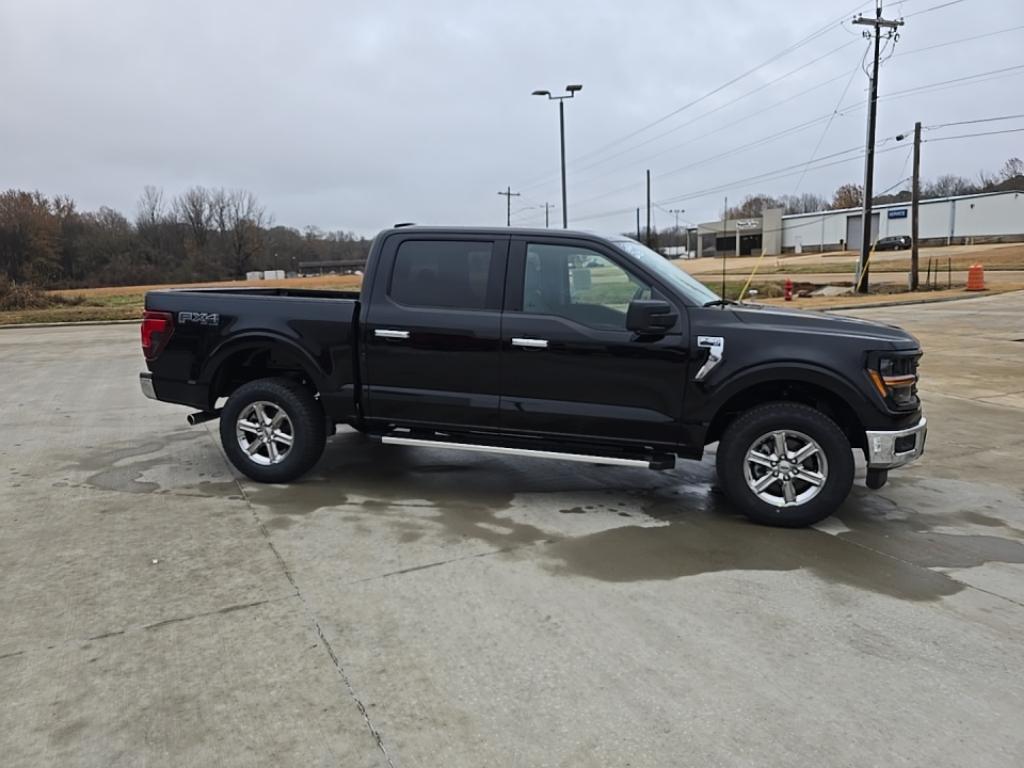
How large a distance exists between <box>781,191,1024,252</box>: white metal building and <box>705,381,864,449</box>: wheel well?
67.2 metres

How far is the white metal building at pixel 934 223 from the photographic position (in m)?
72.2

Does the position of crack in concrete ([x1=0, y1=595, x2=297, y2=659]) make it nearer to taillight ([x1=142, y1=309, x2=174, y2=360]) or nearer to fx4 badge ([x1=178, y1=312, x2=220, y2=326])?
fx4 badge ([x1=178, y1=312, x2=220, y2=326])

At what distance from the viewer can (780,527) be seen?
5039 millimetres

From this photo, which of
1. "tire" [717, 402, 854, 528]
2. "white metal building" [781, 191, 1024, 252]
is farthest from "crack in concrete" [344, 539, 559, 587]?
"white metal building" [781, 191, 1024, 252]

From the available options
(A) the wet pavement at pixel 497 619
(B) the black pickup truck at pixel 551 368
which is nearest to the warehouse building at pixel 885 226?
(B) the black pickup truck at pixel 551 368

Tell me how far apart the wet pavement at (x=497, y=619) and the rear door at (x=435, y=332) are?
26.9 inches

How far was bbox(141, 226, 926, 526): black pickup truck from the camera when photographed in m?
4.95

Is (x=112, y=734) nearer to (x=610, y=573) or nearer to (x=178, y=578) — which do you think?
(x=178, y=578)

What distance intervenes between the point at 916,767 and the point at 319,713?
2147 mm

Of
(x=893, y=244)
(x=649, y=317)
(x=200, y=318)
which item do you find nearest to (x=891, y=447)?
(x=649, y=317)

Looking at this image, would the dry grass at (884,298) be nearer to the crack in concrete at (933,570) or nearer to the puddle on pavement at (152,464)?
the crack in concrete at (933,570)

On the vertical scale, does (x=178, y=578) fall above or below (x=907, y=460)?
below

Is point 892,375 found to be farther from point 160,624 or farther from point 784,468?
point 160,624

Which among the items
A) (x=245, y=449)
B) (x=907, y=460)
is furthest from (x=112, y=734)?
(x=907, y=460)
